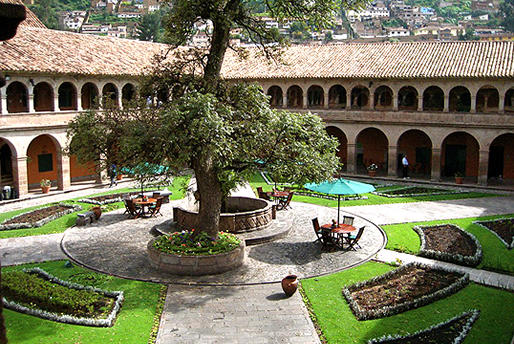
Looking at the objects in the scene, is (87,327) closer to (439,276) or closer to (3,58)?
(439,276)

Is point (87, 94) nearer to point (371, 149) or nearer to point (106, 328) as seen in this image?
point (371, 149)

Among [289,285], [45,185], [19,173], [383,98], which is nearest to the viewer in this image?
[289,285]

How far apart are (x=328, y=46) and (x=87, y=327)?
109 ft

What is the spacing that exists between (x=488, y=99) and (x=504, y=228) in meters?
15.0

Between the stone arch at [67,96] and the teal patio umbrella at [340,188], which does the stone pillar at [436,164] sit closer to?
the teal patio umbrella at [340,188]

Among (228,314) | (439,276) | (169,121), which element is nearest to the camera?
(228,314)

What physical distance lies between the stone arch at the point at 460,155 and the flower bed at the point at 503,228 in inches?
507

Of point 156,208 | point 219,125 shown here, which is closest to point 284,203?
point 156,208

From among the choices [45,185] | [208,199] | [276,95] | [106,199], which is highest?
[276,95]

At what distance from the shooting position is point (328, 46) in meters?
41.4

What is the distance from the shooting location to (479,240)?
66.7 ft

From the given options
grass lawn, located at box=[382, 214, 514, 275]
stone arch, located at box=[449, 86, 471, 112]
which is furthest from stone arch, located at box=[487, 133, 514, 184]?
grass lawn, located at box=[382, 214, 514, 275]

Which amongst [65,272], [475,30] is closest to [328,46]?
[65,272]

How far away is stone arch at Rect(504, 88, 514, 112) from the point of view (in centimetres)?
3359
